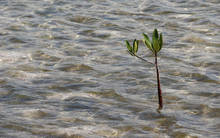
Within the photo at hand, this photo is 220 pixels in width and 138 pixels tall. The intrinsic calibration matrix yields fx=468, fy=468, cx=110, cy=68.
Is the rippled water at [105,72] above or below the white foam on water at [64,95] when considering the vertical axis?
above

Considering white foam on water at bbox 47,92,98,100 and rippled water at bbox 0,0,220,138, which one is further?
white foam on water at bbox 47,92,98,100

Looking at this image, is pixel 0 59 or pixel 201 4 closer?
pixel 0 59

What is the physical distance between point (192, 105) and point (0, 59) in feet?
8.95

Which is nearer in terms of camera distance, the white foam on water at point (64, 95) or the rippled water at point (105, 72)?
the rippled water at point (105, 72)

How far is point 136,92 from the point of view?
5066 mm

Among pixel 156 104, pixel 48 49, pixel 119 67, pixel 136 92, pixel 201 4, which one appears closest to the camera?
pixel 156 104

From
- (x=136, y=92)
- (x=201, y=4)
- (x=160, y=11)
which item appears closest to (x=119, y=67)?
(x=136, y=92)

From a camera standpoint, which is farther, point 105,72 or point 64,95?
point 105,72

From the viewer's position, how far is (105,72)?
18.6 feet

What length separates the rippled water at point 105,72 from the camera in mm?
4293

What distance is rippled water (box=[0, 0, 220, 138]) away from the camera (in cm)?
429

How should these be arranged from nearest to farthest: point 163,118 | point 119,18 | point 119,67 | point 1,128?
1. point 1,128
2. point 163,118
3. point 119,67
4. point 119,18

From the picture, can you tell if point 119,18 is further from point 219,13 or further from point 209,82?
point 209,82

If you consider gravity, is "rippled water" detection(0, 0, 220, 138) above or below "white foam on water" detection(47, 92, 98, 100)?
above
